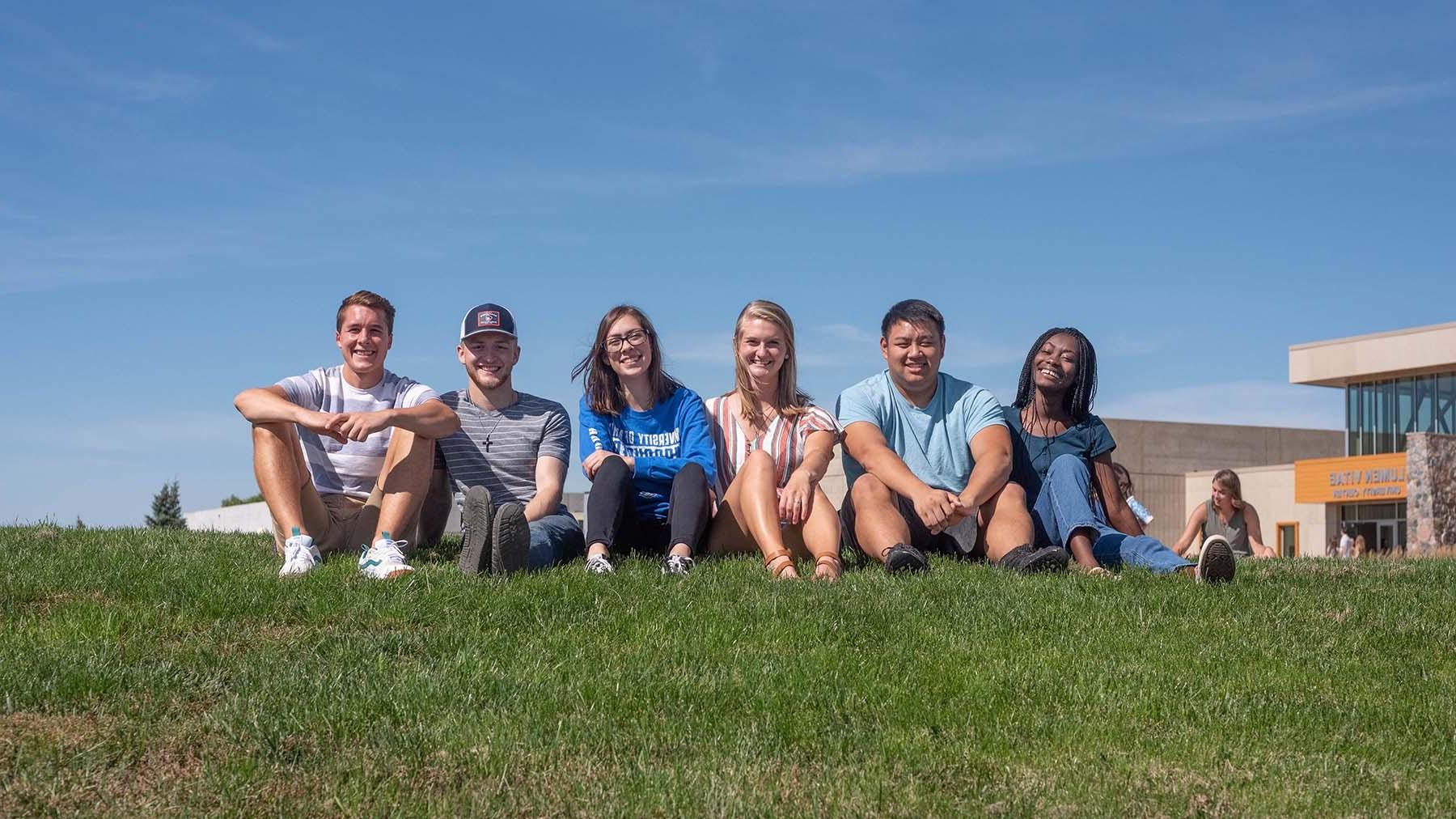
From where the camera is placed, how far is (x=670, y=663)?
16.7 feet

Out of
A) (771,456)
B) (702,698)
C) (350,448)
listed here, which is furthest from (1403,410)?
(702,698)

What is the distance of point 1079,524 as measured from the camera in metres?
7.99

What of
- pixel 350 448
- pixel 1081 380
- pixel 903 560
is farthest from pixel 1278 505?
pixel 350 448

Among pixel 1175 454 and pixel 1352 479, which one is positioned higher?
pixel 1175 454

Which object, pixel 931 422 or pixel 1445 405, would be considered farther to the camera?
pixel 1445 405

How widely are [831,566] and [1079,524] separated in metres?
1.71

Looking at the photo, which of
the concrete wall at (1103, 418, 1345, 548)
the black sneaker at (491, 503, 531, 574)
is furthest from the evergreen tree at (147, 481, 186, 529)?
the black sneaker at (491, 503, 531, 574)

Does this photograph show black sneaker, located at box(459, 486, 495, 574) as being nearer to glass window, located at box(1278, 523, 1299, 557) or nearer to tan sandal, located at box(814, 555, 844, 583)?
tan sandal, located at box(814, 555, 844, 583)

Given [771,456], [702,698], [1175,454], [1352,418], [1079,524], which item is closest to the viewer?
[702,698]

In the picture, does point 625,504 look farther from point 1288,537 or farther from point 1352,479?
point 1288,537

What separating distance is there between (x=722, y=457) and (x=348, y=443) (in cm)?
232

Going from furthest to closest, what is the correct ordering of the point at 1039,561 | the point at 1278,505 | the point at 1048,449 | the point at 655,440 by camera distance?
1. the point at 1278,505
2. the point at 1048,449
3. the point at 655,440
4. the point at 1039,561

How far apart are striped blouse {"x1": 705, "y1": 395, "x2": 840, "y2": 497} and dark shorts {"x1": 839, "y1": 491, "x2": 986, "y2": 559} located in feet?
1.41

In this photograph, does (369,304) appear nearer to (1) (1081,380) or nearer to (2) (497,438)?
(2) (497,438)
